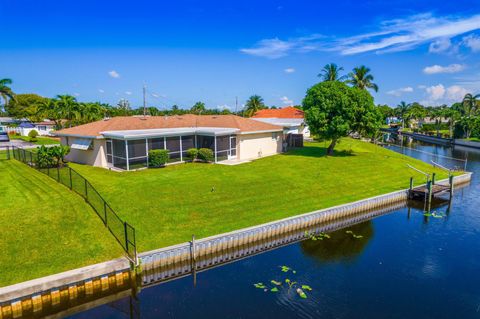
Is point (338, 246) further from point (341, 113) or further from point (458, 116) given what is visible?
point (458, 116)

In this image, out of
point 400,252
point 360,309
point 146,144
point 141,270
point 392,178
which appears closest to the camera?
point 360,309

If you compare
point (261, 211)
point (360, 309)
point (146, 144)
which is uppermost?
point (146, 144)

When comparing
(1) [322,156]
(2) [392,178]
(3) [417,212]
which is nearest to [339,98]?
(1) [322,156]

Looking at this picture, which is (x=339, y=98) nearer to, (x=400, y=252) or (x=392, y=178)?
(x=392, y=178)

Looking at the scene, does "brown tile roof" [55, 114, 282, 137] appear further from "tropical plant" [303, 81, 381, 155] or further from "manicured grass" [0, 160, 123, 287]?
"manicured grass" [0, 160, 123, 287]

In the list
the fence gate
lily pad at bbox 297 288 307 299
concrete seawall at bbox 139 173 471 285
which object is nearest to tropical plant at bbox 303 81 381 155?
the fence gate

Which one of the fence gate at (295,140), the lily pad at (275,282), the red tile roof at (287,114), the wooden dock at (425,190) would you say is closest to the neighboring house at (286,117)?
the red tile roof at (287,114)

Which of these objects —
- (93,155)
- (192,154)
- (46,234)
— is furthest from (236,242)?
(93,155)
